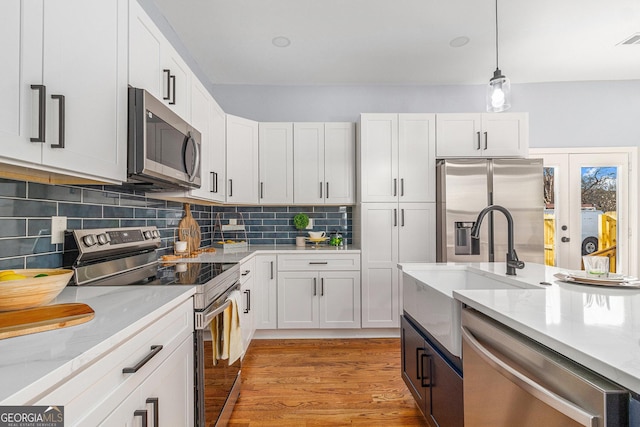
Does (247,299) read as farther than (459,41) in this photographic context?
No

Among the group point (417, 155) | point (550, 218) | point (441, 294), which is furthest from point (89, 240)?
point (550, 218)

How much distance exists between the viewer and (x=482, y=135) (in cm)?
337

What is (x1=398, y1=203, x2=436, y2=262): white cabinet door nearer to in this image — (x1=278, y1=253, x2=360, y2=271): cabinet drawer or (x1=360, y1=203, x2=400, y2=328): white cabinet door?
(x1=360, y1=203, x2=400, y2=328): white cabinet door

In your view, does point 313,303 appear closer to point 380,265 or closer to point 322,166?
point 380,265

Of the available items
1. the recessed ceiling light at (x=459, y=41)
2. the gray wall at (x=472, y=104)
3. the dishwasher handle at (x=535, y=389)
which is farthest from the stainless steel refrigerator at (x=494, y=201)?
the dishwasher handle at (x=535, y=389)

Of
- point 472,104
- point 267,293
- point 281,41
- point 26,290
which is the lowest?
point 267,293

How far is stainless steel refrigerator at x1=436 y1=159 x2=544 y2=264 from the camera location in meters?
3.20

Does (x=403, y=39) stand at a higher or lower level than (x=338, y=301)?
higher

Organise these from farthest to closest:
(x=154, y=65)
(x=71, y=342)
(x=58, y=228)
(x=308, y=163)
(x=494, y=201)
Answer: (x=308, y=163), (x=494, y=201), (x=154, y=65), (x=58, y=228), (x=71, y=342)

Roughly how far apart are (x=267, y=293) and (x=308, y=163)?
1.45 m

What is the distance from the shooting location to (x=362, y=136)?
10.9 ft

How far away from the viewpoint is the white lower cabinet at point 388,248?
3.27 m

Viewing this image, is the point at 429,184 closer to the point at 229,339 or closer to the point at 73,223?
the point at 229,339

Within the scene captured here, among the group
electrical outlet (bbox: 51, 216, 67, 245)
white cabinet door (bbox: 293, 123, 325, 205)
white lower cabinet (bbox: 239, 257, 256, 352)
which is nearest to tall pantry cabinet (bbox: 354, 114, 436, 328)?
white cabinet door (bbox: 293, 123, 325, 205)
